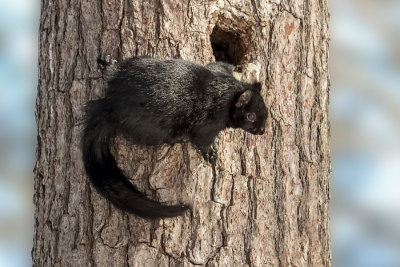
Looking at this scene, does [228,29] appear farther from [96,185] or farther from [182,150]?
[96,185]

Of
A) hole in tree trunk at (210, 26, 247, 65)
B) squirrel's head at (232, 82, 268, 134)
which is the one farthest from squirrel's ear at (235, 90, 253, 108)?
hole in tree trunk at (210, 26, 247, 65)

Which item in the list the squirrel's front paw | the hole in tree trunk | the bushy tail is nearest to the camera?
the bushy tail

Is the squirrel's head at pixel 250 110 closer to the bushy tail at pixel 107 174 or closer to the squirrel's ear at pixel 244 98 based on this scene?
the squirrel's ear at pixel 244 98

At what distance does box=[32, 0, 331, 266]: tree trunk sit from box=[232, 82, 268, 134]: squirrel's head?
7 centimetres

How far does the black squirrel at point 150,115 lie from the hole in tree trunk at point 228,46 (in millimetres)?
340

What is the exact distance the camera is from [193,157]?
9.54 ft

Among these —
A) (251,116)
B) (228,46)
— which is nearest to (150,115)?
(251,116)

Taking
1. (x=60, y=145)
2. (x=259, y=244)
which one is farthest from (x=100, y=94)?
(x=259, y=244)

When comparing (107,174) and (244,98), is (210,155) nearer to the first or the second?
(244,98)

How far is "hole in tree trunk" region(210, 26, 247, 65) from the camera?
3223 millimetres

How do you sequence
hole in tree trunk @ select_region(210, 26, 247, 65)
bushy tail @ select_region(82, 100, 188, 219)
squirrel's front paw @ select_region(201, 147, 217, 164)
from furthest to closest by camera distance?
1. hole in tree trunk @ select_region(210, 26, 247, 65)
2. squirrel's front paw @ select_region(201, 147, 217, 164)
3. bushy tail @ select_region(82, 100, 188, 219)

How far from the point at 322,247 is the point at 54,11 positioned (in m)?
1.41

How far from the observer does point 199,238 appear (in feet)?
9.35

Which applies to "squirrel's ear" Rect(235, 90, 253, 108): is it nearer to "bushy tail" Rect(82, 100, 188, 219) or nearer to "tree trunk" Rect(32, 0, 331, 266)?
"tree trunk" Rect(32, 0, 331, 266)
